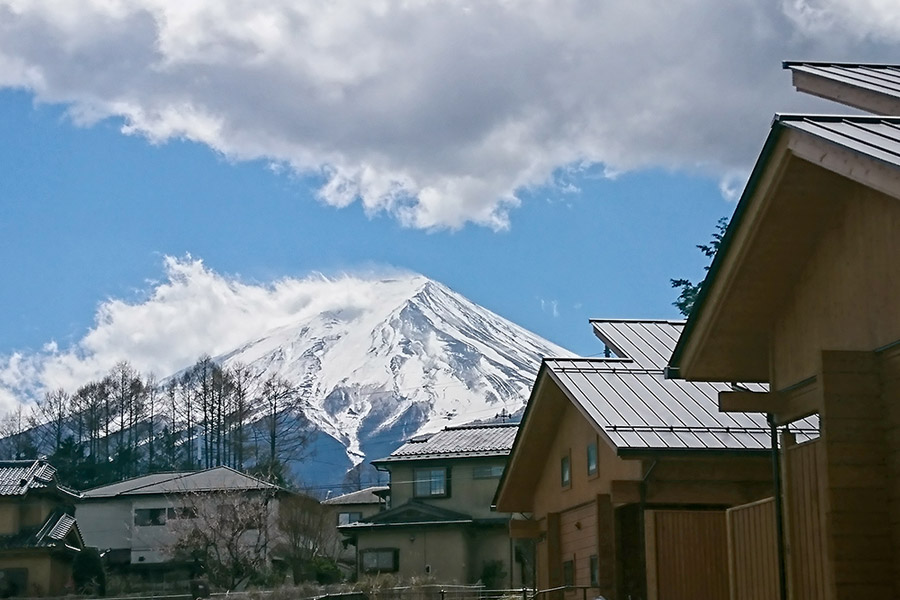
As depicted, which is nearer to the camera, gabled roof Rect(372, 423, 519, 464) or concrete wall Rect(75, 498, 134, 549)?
gabled roof Rect(372, 423, 519, 464)

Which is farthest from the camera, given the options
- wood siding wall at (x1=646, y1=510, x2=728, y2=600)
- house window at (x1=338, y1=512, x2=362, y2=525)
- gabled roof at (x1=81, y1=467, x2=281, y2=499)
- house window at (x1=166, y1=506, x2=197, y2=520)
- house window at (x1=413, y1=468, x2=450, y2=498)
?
house window at (x1=338, y1=512, x2=362, y2=525)

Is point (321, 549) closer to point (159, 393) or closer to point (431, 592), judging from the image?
point (431, 592)

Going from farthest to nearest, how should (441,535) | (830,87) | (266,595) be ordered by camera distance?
1. (441,535)
2. (266,595)
3. (830,87)

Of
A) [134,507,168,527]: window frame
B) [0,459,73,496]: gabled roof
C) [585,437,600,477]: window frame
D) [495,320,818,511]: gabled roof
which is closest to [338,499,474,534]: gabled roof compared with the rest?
[0,459,73,496]: gabled roof

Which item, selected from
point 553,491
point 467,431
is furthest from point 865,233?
point 467,431

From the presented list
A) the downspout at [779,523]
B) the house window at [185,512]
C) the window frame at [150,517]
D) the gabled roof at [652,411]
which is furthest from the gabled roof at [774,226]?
the window frame at [150,517]

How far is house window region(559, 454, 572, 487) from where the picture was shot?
2322 centimetres

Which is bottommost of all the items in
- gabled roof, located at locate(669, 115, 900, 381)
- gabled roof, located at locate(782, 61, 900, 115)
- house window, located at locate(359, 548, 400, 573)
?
house window, located at locate(359, 548, 400, 573)

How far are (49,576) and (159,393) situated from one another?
157ft

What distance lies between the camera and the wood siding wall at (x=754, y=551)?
12297mm

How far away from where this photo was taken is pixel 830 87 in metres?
13.8

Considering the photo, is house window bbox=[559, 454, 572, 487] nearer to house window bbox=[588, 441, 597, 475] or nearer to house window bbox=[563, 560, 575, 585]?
house window bbox=[588, 441, 597, 475]

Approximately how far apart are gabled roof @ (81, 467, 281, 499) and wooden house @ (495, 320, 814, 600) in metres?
35.2

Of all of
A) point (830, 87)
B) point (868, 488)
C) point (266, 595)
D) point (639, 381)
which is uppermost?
point (830, 87)
